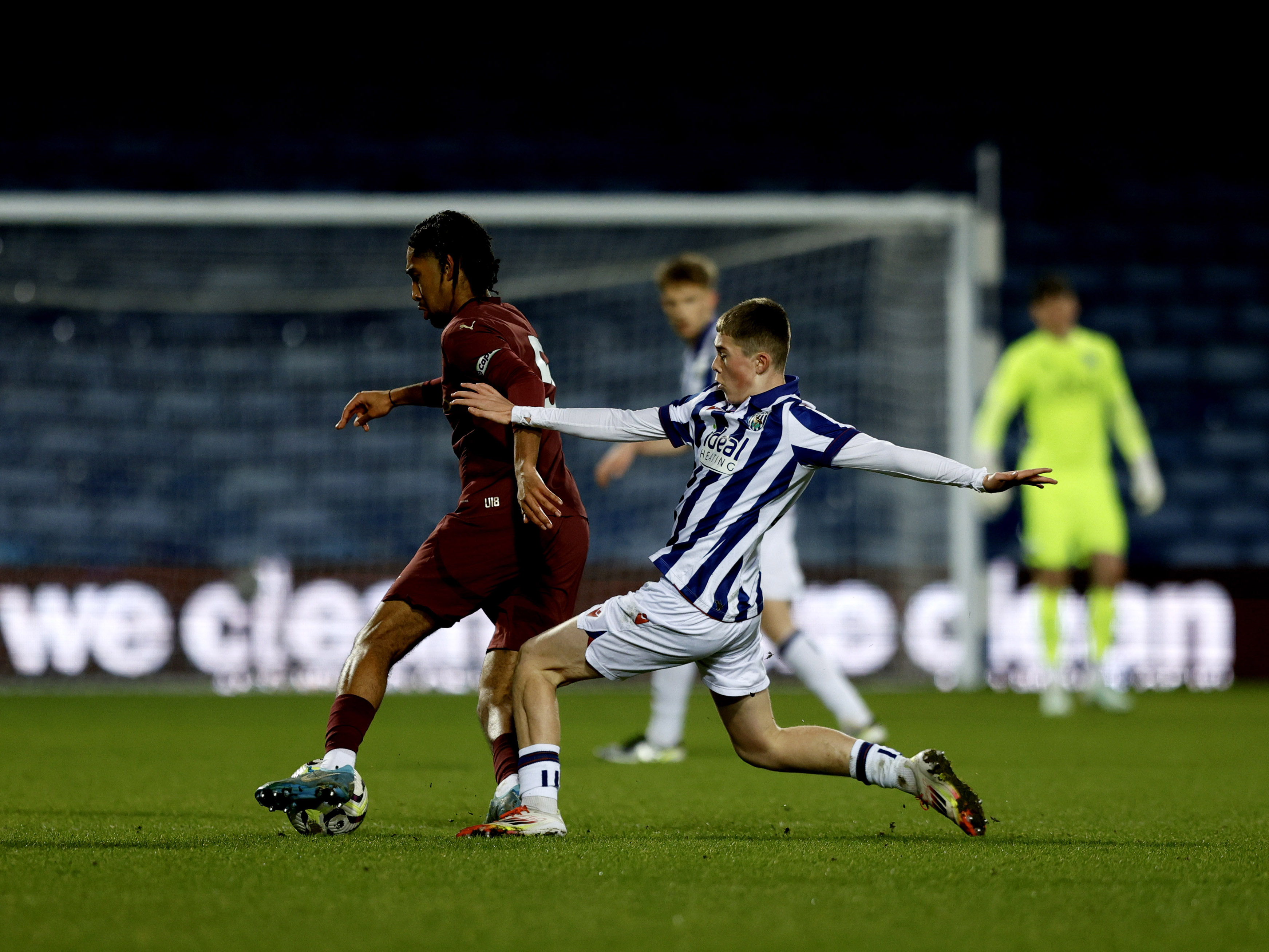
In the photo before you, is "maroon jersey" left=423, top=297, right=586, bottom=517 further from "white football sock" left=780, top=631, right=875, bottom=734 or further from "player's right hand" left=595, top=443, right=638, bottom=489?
"white football sock" left=780, top=631, right=875, bottom=734

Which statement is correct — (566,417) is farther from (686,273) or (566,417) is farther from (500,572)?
(686,273)

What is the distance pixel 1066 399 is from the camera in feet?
28.3

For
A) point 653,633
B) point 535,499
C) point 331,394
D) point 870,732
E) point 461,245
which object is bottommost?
point 870,732

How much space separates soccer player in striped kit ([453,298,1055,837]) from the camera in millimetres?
3615

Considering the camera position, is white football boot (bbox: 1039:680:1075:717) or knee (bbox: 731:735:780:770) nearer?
knee (bbox: 731:735:780:770)

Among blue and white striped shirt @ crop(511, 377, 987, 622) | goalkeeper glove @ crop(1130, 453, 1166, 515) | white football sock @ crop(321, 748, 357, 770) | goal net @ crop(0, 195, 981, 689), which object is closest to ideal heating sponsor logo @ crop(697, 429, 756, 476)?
blue and white striped shirt @ crop(511, 377, 987, 622)

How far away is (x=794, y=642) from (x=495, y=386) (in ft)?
8.07

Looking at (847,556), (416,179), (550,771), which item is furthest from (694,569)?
(416,179)

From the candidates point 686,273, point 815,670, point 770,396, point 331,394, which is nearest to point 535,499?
point 770,396

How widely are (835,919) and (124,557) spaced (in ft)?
27.2

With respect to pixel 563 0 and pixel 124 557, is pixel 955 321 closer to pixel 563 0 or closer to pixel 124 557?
pixel 124 557

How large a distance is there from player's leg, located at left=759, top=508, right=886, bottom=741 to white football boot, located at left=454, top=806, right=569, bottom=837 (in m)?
2.23

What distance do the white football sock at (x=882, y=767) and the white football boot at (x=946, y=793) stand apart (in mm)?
25

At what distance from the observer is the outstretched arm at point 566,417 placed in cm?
362
